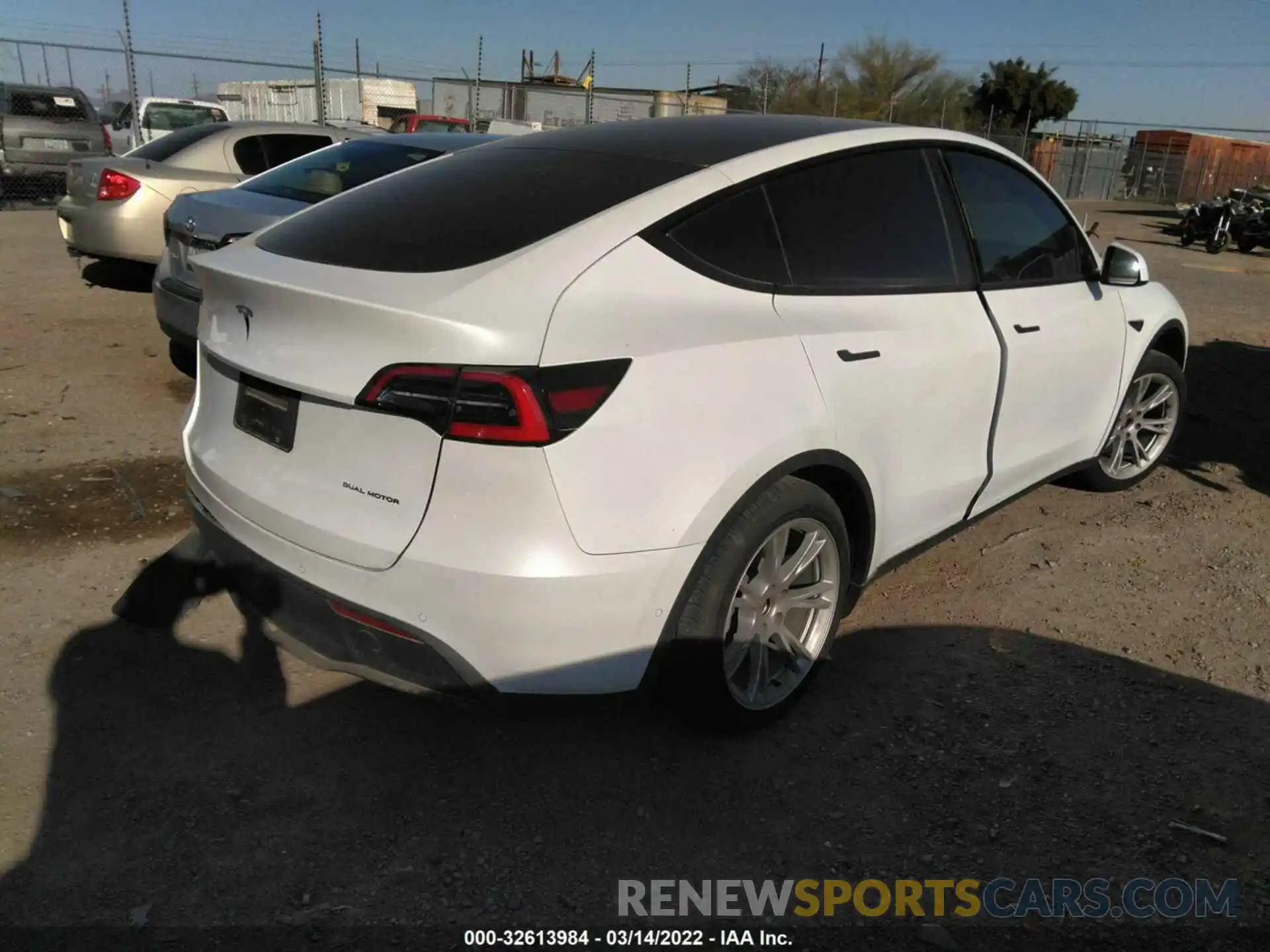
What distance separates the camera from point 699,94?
95.2 ft

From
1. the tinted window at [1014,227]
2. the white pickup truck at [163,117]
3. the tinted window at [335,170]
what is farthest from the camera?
the white pickup truck at [163,117]

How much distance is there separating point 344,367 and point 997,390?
Answer: 2.23 meters

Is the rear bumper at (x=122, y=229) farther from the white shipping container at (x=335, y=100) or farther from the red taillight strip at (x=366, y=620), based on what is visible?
the white shipping container at (x=335, y=100)

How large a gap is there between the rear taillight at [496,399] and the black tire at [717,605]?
525 mm

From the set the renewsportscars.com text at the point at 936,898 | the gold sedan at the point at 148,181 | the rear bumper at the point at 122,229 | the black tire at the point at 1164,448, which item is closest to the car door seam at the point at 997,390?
the black tire at the point at 1164,448

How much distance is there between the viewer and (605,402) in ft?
7.18

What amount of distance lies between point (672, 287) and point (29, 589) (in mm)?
2717

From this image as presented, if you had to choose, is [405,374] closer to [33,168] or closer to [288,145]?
[288,145]

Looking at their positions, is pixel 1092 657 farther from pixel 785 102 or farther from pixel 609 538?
pixel 785 102

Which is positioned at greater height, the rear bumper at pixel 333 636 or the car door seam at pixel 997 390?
the car door seam at pixel 997 390

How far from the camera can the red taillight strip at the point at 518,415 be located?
2.10m

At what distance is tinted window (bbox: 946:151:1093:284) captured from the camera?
3.45m

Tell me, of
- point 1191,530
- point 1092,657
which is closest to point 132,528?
point 1092,657

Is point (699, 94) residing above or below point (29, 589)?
above
